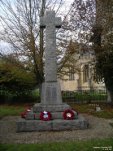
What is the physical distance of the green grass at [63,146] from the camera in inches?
361

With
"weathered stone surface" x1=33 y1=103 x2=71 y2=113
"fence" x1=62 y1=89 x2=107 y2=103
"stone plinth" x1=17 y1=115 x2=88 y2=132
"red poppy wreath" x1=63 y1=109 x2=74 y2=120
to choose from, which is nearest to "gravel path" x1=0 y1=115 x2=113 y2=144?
"stone plinth" x1=17 y1=115 x2=88 y2=132

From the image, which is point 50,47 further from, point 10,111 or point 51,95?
point 10,111

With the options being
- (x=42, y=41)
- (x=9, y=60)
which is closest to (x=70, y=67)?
(x=42, y=41)

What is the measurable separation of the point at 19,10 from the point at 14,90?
701cm

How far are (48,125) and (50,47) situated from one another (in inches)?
136

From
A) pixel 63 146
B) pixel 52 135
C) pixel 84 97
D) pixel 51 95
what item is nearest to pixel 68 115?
pixel 51 95

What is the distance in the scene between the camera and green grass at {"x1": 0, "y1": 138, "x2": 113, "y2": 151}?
9164mm

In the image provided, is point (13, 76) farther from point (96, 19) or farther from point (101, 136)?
point (101, 136)

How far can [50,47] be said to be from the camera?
14508 mm

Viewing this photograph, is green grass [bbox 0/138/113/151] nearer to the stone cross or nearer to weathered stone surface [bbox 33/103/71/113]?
weathered stone surface [bbox 33/103/71/113]

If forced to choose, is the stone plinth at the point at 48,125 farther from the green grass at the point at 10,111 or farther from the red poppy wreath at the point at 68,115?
the green grass at the point at 10,111

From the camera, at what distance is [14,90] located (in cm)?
2912

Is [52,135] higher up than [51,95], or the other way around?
[51,95]

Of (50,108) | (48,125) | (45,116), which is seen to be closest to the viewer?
(48,125)
